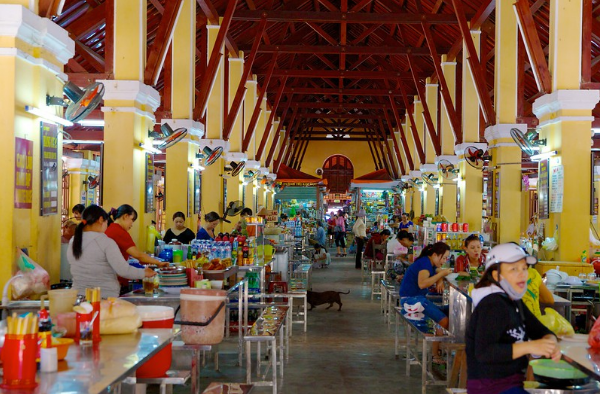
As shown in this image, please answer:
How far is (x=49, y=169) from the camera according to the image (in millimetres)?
6320

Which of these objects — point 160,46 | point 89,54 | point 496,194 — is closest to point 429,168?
point 496,194

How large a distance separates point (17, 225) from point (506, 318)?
12.8 ft

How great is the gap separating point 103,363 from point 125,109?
6663 mm

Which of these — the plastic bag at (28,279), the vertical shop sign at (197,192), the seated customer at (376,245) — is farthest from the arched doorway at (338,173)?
the plastic bag at (28,279)

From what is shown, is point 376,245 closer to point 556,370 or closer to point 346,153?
point 556,370

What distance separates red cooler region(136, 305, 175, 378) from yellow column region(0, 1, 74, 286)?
76.9 inches

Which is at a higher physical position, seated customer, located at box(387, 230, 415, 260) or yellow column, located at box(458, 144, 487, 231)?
yellow column, located at box(458, 144, 487, 231)

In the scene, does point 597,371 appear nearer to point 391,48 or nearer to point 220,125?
point 220,125

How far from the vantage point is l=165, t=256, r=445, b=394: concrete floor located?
680cm

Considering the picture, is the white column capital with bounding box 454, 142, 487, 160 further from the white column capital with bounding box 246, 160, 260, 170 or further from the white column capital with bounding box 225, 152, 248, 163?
the white column capital with bounding box 246, 160, 260, 170

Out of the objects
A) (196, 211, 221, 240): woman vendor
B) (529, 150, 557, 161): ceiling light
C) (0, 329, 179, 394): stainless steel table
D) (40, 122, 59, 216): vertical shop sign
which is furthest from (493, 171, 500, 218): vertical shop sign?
(0, 329, 179, 394): stainless steel table

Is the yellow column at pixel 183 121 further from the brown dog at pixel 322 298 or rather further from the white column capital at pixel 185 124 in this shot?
the brown dog at pixel 322 298

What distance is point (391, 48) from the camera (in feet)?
65.3

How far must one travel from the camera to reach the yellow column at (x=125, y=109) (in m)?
9.42
